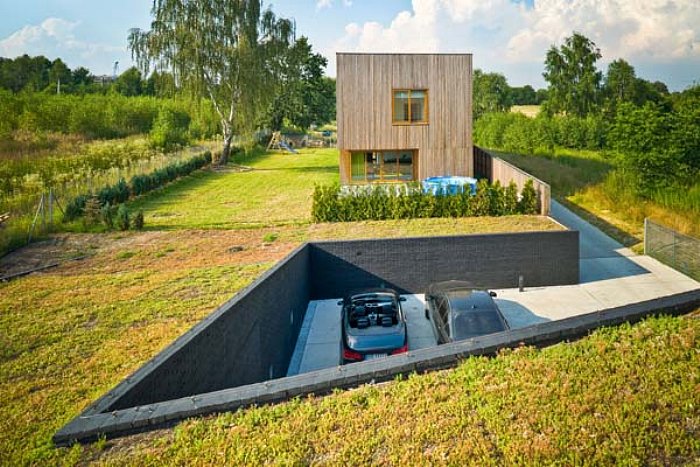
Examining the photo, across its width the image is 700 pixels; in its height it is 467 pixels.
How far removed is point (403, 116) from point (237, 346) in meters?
16.7

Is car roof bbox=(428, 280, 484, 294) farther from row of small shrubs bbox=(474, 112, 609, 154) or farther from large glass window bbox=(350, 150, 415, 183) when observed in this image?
row of small shrubs bbox=(474, 112, 609, 154)

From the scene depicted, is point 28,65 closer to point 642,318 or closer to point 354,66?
point 354,66

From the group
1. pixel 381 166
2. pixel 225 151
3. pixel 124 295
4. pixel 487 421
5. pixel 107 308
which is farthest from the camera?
pixel 225 151

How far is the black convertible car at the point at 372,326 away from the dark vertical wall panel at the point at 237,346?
128 centimetres

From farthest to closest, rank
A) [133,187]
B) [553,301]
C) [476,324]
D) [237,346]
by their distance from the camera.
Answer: [133,187] → [553,301] → [476,324] → [237,346]

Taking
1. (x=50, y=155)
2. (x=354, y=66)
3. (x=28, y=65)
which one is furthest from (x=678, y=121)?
(x=28, y=65)

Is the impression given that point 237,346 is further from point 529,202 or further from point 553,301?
point 529,202

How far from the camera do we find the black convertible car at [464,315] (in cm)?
952

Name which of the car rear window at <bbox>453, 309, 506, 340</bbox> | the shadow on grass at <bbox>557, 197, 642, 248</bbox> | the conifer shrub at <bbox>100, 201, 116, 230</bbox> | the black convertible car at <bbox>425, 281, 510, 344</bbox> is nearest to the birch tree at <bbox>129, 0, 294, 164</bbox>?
the conifer shrub at <bbox>100, 201, 116, 230</bbox>

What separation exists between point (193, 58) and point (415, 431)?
31.5 meters

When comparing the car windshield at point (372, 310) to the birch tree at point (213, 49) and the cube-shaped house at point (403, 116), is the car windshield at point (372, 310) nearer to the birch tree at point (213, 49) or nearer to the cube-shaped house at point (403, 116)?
the cube-shaped house at point (403, 116)

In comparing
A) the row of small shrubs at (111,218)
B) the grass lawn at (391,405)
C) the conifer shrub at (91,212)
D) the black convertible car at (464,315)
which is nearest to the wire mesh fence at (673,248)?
the black convertible car at (464,315)

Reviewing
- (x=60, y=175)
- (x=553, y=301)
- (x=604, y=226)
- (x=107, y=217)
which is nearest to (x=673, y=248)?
(x=553, y=301)

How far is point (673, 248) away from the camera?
15.4 m
